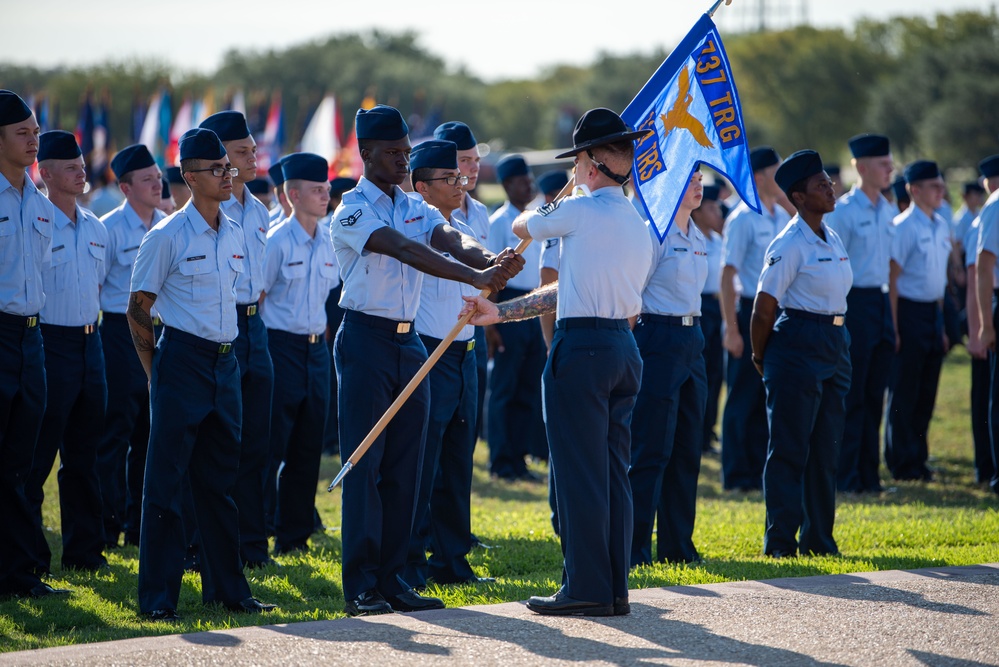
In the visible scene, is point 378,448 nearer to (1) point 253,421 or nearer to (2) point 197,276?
(2) point 197,276

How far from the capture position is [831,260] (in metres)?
8.20

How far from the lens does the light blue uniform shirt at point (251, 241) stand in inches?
303

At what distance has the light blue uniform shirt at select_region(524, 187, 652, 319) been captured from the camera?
6062 mm

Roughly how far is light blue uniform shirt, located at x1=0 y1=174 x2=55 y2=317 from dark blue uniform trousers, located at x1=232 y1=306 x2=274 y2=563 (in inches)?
50.2

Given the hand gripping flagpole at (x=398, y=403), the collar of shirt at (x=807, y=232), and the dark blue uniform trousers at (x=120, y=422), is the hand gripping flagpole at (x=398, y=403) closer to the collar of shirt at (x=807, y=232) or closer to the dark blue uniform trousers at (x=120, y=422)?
the collar of shirt at (x=807, y=232)

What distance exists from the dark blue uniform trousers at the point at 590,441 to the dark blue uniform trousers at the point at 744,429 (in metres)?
5.51

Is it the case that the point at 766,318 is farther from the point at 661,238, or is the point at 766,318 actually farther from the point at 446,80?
the point at 446,80

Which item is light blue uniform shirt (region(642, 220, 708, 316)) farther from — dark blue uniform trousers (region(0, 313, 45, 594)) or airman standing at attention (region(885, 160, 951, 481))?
airman standing at attention (region(885, 160, 951, 481))

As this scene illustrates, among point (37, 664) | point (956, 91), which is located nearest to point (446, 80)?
point (956, 91)

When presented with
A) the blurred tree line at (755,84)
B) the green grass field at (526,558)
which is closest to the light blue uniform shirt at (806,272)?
the green grass field at (526,558)

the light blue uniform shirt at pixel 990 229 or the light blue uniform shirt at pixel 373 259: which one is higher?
the light blue uniform shirt at pixel 990 229

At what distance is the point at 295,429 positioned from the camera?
8883 millimetres

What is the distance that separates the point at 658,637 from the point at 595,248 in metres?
1.91

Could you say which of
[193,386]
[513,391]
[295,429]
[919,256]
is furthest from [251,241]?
[919,256]
